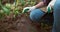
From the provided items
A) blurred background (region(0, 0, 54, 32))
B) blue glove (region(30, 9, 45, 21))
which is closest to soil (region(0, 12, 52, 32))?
blurred background (region(0, 0, 54, 32))

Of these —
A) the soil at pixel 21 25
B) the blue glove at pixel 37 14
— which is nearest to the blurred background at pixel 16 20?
the soil at pixel 21 25

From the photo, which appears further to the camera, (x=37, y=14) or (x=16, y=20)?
(x=16, y=20)

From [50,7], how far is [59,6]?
13cm

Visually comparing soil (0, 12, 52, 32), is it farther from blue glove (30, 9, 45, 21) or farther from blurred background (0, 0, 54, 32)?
blue glove (30, 9, 45, 21)

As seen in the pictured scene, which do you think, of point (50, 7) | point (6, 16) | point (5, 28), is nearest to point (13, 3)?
point (6, 16)

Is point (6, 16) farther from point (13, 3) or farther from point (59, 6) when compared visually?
point (59, 6)

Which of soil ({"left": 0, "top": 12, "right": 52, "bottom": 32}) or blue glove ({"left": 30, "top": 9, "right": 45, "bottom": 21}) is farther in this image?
soil ({"left": 0, "top": 12, "right": 52, "bottom": 32})

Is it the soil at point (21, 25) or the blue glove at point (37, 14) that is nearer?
the blue glove at point (37, 14)

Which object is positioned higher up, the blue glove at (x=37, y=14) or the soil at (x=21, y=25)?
the blue glove at (x=37, y=14)

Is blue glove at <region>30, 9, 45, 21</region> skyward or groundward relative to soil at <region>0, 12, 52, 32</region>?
skyward

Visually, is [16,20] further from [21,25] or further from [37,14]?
[37,14]

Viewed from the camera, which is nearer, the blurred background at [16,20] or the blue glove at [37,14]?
the blue glove at [37,14]

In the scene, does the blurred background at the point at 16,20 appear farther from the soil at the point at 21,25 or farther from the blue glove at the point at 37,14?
the blue glove at the point at 37,14

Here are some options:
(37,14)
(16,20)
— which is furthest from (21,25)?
(37,14)
